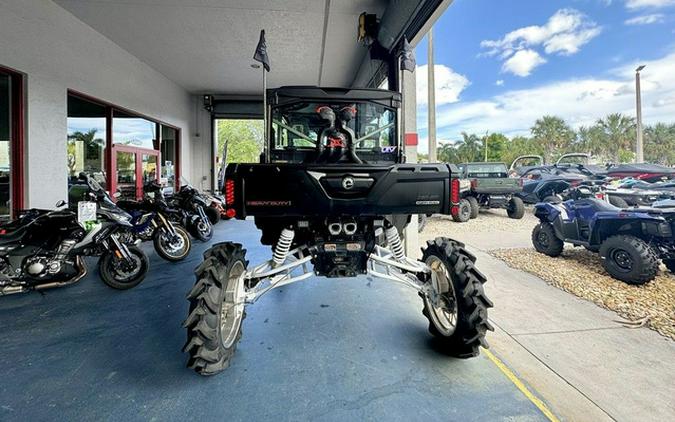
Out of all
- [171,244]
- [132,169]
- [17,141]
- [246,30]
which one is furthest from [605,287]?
[132,169]

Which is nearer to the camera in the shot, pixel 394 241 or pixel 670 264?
pixel 394 241

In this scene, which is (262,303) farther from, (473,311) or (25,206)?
(25,206)

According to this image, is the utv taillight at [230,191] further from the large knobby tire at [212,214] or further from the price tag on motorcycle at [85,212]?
the large knobby tire at [212,214]

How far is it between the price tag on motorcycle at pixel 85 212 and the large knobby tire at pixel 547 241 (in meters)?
6.15

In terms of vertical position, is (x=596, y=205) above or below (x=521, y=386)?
above

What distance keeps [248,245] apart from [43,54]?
4.33 m

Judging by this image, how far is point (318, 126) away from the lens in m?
3.03

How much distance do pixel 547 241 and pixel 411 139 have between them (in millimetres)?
2678

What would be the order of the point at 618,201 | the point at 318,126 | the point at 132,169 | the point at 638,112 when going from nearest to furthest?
the point at 318,126
the point at 618,201
the point at 132,169
the point at 638,112

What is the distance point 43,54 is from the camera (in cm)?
505

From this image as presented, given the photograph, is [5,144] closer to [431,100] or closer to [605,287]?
[605,287]

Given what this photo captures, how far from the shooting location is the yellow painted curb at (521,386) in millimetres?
1802

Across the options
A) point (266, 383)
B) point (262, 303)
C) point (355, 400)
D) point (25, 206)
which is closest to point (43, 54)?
point (25, 206)

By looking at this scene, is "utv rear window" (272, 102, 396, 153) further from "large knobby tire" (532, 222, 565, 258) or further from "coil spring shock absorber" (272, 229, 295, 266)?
"large knobby tire" (532, 222, 565, 258)
